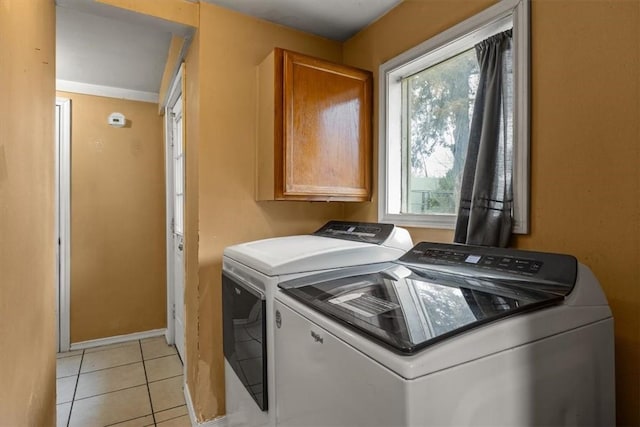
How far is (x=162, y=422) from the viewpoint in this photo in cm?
202

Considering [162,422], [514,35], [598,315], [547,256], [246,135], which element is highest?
[514,35]

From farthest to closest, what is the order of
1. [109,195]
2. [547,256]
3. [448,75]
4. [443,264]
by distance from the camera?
[109,195] < [448,75] < [443,264] < [547,256]

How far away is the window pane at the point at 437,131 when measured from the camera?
1685 mm

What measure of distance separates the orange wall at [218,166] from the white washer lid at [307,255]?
0.97 ft

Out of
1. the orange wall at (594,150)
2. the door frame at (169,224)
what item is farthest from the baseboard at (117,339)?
the orange wall at (594,150)

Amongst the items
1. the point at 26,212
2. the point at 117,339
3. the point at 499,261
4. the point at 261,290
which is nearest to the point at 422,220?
the point at 499,261

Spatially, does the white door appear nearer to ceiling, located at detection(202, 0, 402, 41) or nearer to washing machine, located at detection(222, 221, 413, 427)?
ceiling, located at detection(202, 0, 402, 41)

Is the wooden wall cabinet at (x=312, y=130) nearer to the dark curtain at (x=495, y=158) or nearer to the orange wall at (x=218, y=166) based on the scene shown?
the orange wall at (x=218, y=166)

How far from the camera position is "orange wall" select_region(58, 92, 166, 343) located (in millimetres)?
3035

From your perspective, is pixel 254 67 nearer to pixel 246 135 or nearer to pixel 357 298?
pixel 246 135

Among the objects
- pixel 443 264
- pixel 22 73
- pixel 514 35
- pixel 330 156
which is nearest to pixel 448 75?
pixel 514 35

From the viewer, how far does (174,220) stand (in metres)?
2.99

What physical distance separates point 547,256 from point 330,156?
117 cm

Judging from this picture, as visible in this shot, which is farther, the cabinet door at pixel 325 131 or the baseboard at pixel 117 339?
the baseboard at pixel 117 339
